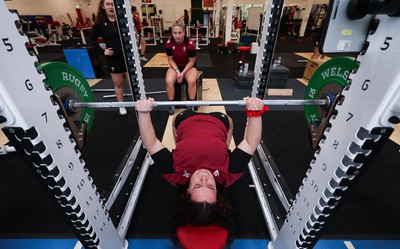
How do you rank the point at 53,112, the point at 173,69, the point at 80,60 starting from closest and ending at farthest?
the point at 53,112 < the point at 173,69 < the point at 80,60

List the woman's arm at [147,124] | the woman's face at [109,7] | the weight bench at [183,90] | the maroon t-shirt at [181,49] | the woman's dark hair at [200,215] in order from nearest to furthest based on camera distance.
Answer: the woman's dark hair at [200,215] < the woman's arm at [147,124] < the woman's face at [109,7] < the maroon t-shirt at [181,49] < the weight bench at [183,90]

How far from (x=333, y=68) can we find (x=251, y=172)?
1205mm

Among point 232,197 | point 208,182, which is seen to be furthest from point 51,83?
point 232,197

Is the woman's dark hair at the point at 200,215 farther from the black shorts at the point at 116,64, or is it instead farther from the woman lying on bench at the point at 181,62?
the black shorts at the point at 116,64

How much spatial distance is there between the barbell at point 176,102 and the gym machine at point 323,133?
0.23 ft

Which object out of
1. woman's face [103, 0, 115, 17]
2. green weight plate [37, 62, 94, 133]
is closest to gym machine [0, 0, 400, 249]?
green weight plate [37, 62, 94, 133]

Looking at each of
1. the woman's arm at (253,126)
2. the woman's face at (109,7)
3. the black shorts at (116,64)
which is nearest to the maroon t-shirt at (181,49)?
the black shorts at (116,64)

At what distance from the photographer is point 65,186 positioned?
0.88 metres

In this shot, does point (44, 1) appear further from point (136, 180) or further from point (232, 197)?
point (232, 197)

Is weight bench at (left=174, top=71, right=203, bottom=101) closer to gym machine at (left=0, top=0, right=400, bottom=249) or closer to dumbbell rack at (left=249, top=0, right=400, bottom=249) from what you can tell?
gym machine at (left=0, top=0, right=400, bottom=249)

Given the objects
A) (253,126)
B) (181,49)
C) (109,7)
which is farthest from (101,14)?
(253,126)

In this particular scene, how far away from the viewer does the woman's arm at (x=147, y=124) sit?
1207 mm

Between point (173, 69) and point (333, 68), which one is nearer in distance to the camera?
point (333, 68)

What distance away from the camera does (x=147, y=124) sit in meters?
1.27
